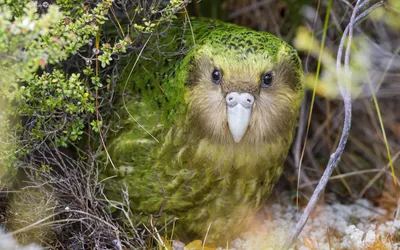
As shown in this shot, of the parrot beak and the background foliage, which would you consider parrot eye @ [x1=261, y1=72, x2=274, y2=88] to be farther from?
the background foliage

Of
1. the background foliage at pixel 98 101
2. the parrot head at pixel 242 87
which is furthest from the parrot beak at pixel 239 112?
the background foliage at pixel 98 101

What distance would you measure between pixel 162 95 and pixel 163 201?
1.36 feet

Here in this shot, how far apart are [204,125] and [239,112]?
0.79ft

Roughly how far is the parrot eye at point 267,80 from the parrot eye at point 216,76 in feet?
0.50

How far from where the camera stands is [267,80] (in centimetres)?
229

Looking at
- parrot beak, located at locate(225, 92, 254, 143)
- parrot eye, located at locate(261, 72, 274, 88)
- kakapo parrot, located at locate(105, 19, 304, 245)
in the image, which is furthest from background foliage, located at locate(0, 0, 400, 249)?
parrot beak, located at locate(225, 92, 254, 143)

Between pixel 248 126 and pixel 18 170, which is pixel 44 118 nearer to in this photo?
pixel 18 170

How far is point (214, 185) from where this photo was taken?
2516mm

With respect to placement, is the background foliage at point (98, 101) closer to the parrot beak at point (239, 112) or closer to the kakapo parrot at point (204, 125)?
the kakapo parrot at point (204, 125)

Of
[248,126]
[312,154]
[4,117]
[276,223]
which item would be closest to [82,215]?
[4,117]

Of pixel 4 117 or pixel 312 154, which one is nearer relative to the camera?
pixel 4 117

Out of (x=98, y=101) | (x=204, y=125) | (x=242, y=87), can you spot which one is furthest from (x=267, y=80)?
(x=98, y=101)

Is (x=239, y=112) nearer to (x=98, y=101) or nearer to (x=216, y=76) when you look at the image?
(x=216, y=76)

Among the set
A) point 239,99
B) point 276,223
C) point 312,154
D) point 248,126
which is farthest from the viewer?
point 312,154
